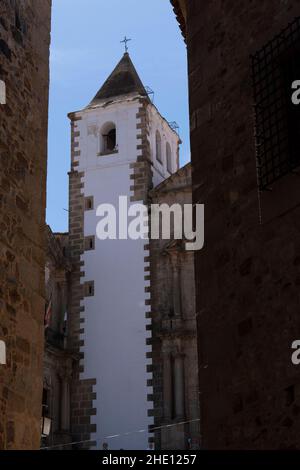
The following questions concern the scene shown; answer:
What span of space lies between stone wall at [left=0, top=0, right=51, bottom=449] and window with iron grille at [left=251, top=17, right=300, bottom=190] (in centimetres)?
294

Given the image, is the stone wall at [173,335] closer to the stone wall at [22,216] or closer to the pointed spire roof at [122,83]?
the pointed spire roof at [122,83]

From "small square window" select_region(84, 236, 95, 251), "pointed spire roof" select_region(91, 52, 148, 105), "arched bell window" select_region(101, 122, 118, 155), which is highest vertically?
"pointed spire roof" select_region(91, 52, 148, 105)

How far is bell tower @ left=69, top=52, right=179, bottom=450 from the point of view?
2627 cm

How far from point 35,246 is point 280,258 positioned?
362cm

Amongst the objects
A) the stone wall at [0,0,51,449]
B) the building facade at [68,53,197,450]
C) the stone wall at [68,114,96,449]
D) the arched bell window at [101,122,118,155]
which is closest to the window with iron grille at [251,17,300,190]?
the stone wall at [0,0,51,449]

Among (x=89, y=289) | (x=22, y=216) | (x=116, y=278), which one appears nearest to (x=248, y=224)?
(x=22, y=216)

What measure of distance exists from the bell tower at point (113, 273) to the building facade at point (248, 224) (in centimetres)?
1859

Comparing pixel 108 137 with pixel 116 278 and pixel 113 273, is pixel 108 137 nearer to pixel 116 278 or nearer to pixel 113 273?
pixel 113 273

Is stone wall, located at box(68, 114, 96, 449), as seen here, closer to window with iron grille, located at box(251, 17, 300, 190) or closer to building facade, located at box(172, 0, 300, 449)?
building facade, located at box(172, 0, 300, 449)

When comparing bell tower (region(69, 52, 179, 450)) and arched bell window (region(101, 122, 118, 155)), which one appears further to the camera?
arched bell window (region(101, 122, 118, 155))

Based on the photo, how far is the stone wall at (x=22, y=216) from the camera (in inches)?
341

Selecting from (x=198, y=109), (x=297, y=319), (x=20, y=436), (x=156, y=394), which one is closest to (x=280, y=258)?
(x=297, y=319)

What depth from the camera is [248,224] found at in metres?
7.14

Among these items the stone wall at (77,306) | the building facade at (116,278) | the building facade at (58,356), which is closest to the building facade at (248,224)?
the building facade at (58,356)
